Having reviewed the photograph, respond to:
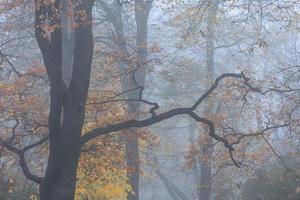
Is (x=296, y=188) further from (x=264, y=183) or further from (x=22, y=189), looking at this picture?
(x=22, y=189)

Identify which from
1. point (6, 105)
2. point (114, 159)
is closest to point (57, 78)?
point (114, 159)

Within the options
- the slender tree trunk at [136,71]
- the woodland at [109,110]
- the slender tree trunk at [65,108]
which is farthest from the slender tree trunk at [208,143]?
the slender tree trunk at [65,108]

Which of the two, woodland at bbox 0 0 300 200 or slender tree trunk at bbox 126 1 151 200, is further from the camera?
slender tree trunk at bbox 126 1 151 200

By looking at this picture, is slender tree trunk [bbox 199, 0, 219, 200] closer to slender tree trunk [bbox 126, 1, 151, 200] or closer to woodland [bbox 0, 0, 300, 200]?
woodland [bbox 0, 0, 300, 200]

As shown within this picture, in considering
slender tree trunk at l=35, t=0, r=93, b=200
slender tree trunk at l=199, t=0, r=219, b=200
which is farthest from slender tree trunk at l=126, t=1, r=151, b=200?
slender tree trunk at l=35, t=0, r=93, b=200

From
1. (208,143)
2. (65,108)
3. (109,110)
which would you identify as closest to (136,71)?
(109,110)

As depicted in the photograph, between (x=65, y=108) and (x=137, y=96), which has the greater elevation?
(x=137, y=96)

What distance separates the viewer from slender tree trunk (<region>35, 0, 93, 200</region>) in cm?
1067

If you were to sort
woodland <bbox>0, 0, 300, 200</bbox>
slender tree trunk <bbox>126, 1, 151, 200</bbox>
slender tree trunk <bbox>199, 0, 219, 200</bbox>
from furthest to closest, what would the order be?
slender tree trunk <bbox>199, 0, 219, 200</bbox> → slender tree trunk <bbox>126, 1, 151, 200</bbox> → woodland <bbox>0, 0, 300, 200</bbox>

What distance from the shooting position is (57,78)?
10.8 meters

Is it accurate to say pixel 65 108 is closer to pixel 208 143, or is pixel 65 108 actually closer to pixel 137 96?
pixel 208 143

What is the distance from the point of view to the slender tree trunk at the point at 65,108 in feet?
35.0

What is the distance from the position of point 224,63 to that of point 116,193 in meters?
21.2

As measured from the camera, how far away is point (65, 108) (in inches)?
446
